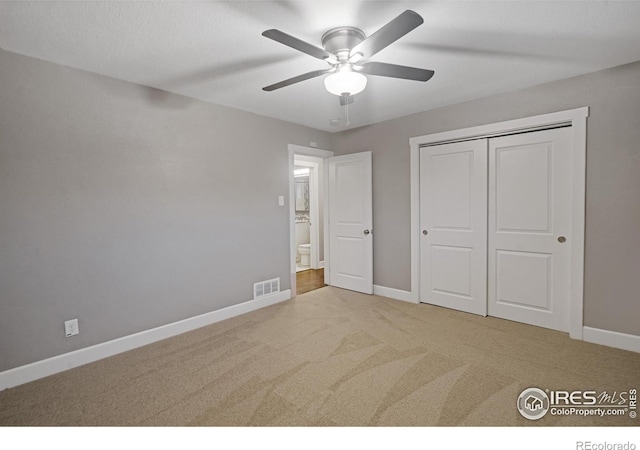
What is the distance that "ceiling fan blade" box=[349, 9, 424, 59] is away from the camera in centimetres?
142

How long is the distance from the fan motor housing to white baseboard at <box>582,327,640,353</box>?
10.3 ft

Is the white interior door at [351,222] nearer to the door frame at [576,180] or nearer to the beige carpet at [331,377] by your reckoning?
the beige carpet at [331,377]

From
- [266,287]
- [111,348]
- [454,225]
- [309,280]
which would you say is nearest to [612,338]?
[454,225]

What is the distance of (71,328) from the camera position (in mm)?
2514

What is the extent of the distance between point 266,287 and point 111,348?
66.1 inches

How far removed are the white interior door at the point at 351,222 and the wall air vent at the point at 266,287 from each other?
110 centimetres

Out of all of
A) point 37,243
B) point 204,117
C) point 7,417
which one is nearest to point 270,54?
point 204,117

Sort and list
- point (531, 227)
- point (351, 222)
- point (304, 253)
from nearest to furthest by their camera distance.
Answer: point (531, 227) < point (351, 222) < point (304, 253)

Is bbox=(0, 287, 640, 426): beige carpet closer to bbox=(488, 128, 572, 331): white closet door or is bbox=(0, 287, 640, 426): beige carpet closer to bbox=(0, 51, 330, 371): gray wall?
bbox=(488, 128, 572, 331): white closet door

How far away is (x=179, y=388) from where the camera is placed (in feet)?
7.20

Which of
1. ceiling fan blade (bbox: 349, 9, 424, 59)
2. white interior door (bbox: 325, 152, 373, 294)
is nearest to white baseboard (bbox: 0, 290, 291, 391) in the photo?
white interior door (bbox: 325, 152, 373, 294)

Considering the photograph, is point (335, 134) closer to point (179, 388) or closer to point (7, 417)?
point (179, 388)

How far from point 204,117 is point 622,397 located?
4.06 metres

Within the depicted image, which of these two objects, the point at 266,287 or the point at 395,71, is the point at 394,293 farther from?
the point at 395,71
